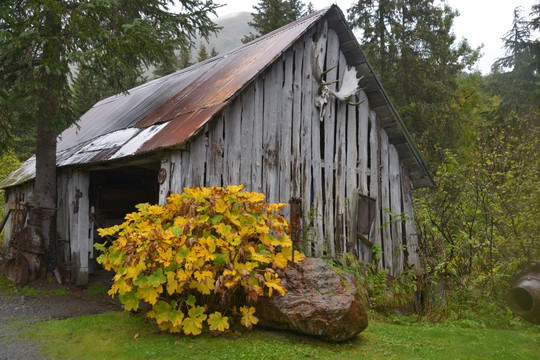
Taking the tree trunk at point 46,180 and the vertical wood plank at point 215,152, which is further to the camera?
the tree trunk at point 46,180

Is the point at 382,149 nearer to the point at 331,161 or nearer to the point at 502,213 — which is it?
the point at 331,161

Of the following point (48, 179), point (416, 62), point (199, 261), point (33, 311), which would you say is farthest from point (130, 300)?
point (416, 62)

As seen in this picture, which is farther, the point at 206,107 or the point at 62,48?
the point at 62,48

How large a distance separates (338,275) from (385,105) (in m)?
5.01

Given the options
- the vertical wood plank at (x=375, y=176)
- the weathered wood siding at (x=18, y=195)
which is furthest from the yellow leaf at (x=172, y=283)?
the weathered wood siding at (x=18, y=195)

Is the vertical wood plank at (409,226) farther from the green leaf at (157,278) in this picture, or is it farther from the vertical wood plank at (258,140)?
the green leaf at (157,278)

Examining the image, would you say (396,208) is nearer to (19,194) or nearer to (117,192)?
(117,192)

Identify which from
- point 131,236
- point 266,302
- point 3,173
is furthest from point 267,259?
point 3,173

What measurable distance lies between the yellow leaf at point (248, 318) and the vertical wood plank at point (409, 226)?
5753 millimetres

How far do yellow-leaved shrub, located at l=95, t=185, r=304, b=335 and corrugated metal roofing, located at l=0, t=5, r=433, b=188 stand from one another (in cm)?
137

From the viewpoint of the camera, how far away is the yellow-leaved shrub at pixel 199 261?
17.1ft

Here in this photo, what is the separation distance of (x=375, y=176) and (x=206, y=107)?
4329 mm

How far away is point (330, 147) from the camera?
9.15 meters

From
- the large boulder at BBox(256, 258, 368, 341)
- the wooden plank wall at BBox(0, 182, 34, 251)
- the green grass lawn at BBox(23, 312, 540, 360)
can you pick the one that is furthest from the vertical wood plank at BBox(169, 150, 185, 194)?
the wooden plank wall at BBox(0, 182, 34, 251)
